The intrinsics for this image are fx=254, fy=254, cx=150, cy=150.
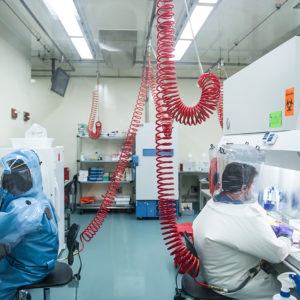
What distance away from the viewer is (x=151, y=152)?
4.86 m

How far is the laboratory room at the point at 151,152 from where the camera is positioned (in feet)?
5.05

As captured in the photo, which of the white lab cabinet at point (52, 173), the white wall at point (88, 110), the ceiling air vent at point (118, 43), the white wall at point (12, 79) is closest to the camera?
the white lab cabinet at point (52, 173)

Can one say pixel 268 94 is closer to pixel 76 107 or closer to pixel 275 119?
pixel 275 119

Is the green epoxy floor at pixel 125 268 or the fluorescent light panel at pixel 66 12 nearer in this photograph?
the green epoxy floor at pixel 125 268

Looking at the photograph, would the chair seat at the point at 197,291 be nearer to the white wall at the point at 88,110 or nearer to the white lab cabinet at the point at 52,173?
the white lab cabinet at the point at 52,173

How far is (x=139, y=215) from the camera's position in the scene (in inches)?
190

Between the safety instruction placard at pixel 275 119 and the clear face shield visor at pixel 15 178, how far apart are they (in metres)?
1.91

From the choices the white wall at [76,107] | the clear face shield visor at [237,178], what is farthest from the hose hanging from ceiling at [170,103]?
the white wall at [76,107]

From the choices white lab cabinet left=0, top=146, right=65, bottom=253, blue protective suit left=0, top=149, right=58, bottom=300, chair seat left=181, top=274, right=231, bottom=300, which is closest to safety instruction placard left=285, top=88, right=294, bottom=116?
chair seat left=181, top=274, right=231, bottom=300

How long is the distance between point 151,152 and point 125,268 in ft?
7.54

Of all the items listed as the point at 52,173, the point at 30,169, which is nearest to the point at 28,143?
the point at 52,173

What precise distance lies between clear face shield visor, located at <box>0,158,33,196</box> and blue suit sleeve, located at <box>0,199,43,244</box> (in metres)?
0.20

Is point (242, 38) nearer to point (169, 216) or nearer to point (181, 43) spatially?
point (181, 43)

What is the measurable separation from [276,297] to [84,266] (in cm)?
233
